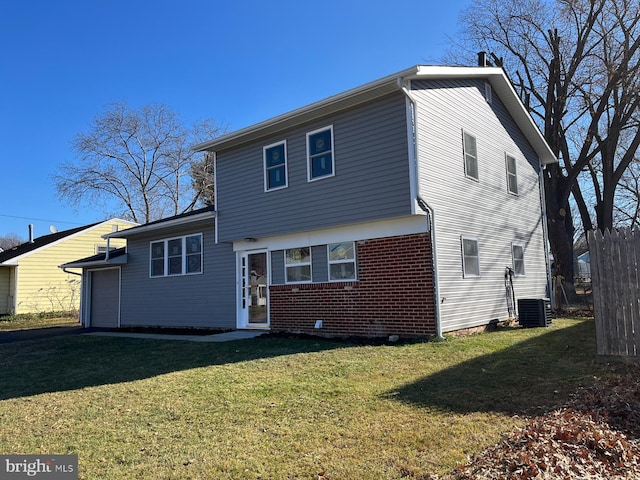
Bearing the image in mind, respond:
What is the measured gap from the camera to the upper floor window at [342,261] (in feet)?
36.9

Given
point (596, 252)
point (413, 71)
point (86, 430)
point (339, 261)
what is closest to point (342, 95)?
point (413, 71)

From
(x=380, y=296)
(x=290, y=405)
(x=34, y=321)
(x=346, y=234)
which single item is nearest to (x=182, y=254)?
(x=346, y=234)

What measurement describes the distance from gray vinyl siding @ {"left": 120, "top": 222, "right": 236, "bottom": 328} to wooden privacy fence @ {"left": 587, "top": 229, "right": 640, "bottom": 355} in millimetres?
9751

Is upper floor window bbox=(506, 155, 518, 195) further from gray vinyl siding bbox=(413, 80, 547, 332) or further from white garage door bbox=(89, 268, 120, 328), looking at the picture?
white garage door bbox=(89, 268, 120, 328)

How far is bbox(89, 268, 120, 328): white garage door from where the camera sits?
18.5 m

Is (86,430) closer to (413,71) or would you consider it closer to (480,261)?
(413,71)

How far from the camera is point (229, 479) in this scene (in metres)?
3.52

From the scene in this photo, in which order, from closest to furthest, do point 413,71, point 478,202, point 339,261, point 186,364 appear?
point 186,364 < point 413,71 < point 339,261 < point 478,202

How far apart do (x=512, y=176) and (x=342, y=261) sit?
681cm

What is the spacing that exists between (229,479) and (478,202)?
10421mm

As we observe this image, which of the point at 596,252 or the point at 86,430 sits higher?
the point at 596,252

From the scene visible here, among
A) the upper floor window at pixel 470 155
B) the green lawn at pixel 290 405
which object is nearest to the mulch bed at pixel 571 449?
the green lawn at pixel 290 405

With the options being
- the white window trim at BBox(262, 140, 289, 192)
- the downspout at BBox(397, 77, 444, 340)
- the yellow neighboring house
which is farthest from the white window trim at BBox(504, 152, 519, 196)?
the yellow neighboring house

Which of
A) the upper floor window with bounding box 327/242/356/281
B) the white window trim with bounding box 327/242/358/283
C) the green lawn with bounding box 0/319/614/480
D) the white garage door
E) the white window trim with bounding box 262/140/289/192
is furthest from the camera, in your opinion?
the white garage door
